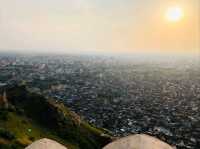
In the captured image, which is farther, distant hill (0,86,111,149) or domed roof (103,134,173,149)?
distant hill (0,86,111,149)

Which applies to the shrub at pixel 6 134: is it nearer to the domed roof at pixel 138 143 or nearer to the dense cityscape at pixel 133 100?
the domed roof at pixel 138 143

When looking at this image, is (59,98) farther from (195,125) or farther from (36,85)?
(195,125)

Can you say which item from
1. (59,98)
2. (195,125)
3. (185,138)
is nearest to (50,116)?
(185,138)

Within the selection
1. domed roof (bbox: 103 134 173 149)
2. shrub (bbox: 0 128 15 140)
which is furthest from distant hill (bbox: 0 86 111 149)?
domed roof (bbox: 103 134 173 149)

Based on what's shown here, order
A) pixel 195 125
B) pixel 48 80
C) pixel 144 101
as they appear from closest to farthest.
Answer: pixel 195 125
pixel 144 101
pixel 48 80

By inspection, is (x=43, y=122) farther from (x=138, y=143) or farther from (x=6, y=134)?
(x=138, y=143)

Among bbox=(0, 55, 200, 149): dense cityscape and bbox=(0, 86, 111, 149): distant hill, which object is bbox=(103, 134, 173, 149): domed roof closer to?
bbox=(0, 86, 111, 149): distant hill

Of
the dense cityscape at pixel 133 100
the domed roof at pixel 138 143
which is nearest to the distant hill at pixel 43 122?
the dense cityscape at pixel 133 100

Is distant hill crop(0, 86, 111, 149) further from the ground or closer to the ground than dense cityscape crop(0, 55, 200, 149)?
further from the ground
